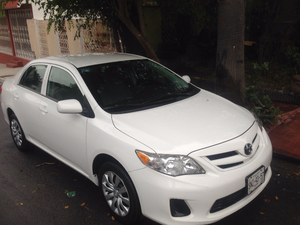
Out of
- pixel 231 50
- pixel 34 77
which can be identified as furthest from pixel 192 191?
pixel 231 50

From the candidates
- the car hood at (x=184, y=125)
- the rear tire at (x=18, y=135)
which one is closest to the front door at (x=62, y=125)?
the car hood at (x=184, y=125)

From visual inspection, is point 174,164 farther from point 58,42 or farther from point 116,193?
point 58,42

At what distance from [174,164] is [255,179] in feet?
2.80

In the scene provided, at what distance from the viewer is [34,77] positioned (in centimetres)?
448

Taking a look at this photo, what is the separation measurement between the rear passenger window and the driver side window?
27 cm

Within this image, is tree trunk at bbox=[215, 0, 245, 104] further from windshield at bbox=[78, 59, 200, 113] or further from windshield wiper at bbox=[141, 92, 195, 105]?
windshield wiper at bbox=[141, 92, 195, 105]

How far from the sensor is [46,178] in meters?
4.14

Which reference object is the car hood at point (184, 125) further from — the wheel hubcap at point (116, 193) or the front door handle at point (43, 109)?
the front door handle at point (43, 109)

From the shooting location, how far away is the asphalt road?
3.19 m

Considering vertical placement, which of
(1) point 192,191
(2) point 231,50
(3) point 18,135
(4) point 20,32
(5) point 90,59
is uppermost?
(4) point 20,32

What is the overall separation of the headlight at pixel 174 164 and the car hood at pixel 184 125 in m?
0.05

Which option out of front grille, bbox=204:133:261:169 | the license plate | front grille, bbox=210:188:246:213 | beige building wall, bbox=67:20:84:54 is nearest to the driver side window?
front grille, bbox=204:133:261:169

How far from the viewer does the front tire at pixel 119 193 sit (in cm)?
278

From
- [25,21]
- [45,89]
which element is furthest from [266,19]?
[25,21]
